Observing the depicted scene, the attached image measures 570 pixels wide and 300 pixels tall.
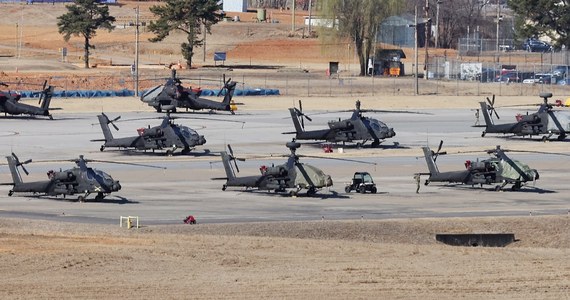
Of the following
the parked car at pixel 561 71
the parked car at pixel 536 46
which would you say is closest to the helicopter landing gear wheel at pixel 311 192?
the parked car at pixel 561 71

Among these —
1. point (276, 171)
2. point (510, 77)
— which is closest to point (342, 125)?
point (276, 171)

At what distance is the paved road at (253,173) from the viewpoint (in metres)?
46.1

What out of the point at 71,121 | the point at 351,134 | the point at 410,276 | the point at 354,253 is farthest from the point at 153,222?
the point at 71,121

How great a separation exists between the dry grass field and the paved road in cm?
310

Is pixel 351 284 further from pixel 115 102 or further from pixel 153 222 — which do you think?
pixel 115 102

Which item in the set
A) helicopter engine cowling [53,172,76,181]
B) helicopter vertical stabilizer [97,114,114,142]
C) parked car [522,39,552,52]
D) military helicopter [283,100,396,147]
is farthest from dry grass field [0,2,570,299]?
parked car [522,39,552,52]

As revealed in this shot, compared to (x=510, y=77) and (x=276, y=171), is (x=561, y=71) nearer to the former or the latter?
(x=510, y=77)

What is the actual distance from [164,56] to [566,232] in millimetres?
109693

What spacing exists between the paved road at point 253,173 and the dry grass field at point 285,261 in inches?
122

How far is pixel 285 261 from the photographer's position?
115 feet

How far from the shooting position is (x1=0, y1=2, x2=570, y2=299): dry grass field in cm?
3116

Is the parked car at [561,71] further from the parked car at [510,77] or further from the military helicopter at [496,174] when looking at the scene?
the military helicopter at [496,174]

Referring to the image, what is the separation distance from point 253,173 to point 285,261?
74.7 feet

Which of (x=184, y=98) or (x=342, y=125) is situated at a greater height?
(x=184, y=98)
